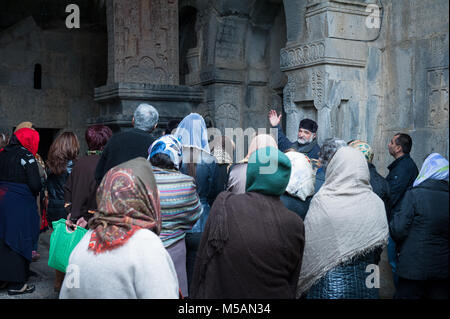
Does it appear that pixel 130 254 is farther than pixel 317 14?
No

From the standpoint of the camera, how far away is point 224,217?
2223 mm

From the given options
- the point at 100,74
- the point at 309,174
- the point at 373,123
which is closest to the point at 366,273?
the point at 309,174

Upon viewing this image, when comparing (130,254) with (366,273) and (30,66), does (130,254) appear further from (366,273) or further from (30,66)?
(30,66)

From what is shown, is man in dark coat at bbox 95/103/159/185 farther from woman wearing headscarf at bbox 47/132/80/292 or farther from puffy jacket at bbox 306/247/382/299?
puffy jacket at bbox 306/247/382/299

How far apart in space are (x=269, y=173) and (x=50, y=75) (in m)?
7.54

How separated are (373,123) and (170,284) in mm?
4057

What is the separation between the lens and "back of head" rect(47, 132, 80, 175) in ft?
13.4

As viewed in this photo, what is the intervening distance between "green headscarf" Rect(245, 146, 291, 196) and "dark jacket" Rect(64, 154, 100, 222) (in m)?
1.75

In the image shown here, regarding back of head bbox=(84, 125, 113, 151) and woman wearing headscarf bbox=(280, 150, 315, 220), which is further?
back of head bbox=(84, 125, 113, 151)

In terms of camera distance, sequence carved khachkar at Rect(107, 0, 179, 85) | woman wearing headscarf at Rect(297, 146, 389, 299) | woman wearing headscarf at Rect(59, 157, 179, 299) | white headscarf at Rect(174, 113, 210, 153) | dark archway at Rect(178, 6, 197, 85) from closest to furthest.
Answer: woman wearing headscarf at Rect(59, 157, 179, 299)
woman wearing headscarf at Rect(297, 146, 389, 299)
white headscarf at Rect(174, 113, 210, 153)
carved khachkar at Rect(107, 0, 179, 85)
dark archway at Rect(178, 6, 197, 85)

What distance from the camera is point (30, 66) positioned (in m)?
8.66

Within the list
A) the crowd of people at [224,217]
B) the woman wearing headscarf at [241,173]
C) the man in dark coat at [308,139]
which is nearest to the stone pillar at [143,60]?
the crowd of people at [224,217]

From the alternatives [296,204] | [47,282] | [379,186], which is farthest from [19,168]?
Result: [379,186]

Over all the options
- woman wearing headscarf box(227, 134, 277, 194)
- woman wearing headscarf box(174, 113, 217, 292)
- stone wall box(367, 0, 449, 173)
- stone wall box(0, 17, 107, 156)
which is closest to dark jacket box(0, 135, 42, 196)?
woman wearing headscarf box(174, 113, 217, 292)
